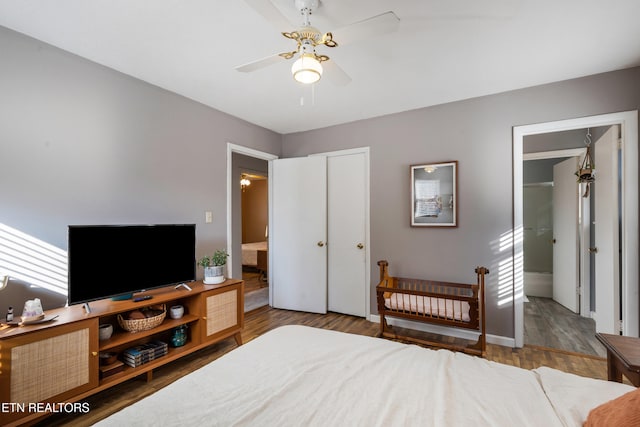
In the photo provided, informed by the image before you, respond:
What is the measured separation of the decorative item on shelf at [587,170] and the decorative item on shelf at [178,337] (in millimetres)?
4572

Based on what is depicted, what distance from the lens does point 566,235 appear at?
3979mm

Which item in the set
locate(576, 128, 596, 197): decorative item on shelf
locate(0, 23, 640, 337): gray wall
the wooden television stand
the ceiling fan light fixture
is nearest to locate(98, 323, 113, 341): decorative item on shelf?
the wooden television stand

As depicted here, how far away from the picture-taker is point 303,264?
4086 mm

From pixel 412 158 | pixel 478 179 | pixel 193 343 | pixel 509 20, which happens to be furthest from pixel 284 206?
pixel 509 20

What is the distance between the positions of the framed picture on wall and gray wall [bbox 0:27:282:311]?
7.64 ft

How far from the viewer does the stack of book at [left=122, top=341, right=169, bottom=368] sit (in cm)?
222

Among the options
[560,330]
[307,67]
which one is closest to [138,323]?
[307,67]

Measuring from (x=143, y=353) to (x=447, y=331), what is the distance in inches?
117

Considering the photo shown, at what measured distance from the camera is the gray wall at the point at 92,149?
1979 millimetres

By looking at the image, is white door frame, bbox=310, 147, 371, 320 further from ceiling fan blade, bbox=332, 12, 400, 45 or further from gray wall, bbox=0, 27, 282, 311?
ceiling fan blade, bbox=332, 12, 400, 45

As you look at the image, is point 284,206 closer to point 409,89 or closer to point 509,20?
point 409,89

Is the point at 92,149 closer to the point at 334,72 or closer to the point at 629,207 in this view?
the point at 334,72

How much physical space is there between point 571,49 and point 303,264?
344 cm

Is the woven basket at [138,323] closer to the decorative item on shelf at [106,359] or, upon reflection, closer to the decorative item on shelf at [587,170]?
the decorative item on shelf at [106,359]
